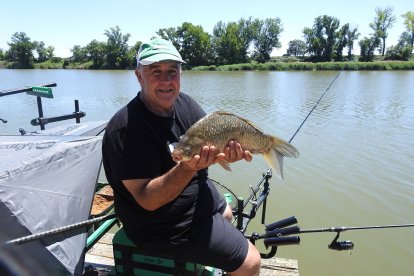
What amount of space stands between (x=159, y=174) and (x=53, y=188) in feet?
2.64

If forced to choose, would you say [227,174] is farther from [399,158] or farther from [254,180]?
[399,158]

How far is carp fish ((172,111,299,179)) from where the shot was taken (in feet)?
6.91

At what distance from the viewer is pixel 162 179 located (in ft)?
6.90

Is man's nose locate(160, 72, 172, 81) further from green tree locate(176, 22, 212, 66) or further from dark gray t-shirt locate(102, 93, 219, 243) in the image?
green tree locate(176, 22, 212, 66)

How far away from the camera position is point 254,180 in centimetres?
754

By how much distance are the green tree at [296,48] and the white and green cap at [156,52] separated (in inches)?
3525

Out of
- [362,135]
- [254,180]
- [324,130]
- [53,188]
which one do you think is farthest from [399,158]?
[53,188]

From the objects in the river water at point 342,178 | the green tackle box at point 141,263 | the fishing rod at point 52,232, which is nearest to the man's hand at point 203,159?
the green tackle box at point 141,263

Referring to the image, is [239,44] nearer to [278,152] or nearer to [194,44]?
[194,44]

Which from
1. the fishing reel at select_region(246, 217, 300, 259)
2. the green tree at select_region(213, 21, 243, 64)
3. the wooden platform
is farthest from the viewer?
the green tree at select_region(213, 21, 243, 64)

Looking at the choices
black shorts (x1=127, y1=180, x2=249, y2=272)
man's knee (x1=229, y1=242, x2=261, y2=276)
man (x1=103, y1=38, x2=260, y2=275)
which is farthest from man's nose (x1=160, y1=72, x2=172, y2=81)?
man's knee (x1=229, y1=242, x2=261, y2=276)

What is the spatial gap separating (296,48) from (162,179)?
95.3 metres

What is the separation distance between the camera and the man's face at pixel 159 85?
7.88ft

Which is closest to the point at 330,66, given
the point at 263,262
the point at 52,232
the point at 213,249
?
the point at 263,262
